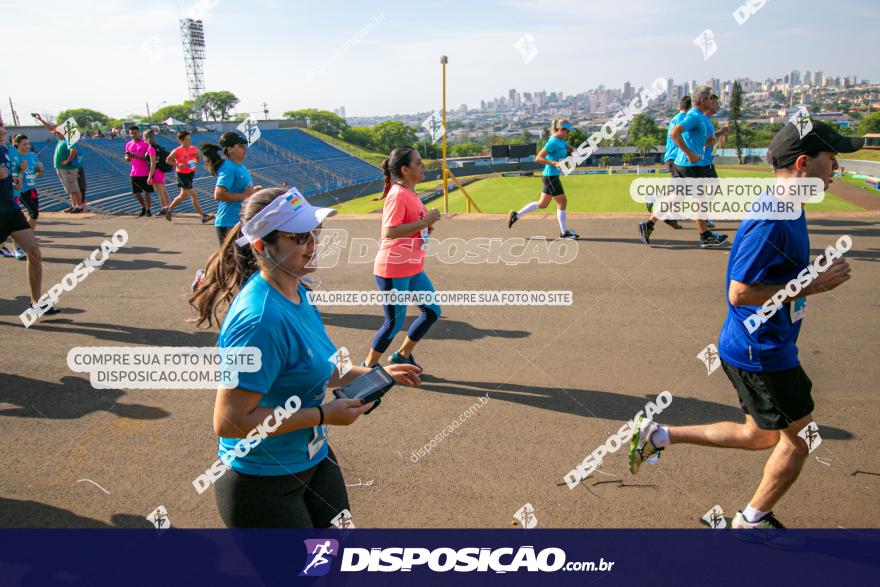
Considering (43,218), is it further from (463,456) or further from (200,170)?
(200,170)

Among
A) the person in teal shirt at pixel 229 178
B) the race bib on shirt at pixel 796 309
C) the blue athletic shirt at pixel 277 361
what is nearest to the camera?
the blue athletic shirt at pixel 277 361

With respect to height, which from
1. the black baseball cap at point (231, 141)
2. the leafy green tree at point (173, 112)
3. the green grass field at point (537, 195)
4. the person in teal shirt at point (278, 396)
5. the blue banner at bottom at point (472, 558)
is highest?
the leafy green tree at point (173, 112)

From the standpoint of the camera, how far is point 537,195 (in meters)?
46.7

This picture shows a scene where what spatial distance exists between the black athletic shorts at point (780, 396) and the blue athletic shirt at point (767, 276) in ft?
0.14

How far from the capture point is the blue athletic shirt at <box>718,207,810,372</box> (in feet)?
9.17

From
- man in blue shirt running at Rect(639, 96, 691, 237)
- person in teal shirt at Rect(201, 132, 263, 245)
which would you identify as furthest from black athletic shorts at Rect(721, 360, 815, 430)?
man in blue shirt running at Rect(639, 96, 691, 237)

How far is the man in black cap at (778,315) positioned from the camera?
281 cm

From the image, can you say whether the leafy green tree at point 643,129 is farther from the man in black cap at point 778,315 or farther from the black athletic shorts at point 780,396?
the black athletic shorts at point 780,396

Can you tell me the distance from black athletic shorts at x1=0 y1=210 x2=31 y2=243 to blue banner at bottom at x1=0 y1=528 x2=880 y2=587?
447 cm

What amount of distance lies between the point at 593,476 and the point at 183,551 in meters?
2.45

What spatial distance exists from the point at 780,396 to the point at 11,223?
7.52 m

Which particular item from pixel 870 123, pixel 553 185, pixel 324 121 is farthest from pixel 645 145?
pixel 553 185

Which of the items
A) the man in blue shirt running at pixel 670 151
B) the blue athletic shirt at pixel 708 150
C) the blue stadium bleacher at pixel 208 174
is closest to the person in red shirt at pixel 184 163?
A: the man in blue shirt running at pixel 670 151

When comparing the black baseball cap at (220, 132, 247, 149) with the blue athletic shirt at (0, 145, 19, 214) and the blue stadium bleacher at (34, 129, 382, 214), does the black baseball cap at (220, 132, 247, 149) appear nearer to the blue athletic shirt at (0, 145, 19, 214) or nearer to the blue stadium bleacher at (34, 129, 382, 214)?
the blue athletic shirt at (0, 145, 19, 214)
